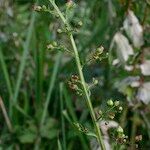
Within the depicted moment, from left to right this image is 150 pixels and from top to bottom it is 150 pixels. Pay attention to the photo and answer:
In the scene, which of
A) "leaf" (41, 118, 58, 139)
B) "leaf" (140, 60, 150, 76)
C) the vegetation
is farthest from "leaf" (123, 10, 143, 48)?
"leaf" (41, 118, 58, 139)

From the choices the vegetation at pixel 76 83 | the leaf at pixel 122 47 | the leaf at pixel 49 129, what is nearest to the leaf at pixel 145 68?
the vegetation at pixel 76 83

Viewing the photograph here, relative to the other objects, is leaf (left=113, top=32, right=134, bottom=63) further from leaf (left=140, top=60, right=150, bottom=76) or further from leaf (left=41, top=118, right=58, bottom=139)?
leaf (left=41, top=118, right=58, bottom=139)

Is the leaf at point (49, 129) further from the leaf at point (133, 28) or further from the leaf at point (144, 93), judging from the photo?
the leaf at point (133, 28)

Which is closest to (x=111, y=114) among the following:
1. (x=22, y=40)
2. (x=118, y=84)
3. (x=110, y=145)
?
(x=110, y=145)

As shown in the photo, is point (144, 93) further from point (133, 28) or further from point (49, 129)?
point (49, 129)

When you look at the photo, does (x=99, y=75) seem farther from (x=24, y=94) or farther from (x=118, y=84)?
(x=118, y=84)

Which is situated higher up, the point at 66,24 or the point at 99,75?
the point at 99,75

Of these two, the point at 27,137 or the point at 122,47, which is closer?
the point at 122,47

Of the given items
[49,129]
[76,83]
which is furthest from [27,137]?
[76,83]
